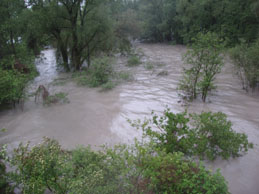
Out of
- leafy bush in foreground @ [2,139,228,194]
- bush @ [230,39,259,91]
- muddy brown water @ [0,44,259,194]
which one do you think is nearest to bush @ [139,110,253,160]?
muddy brown water @ [0,44,259,194]

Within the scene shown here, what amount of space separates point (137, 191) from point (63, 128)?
4.26 meters

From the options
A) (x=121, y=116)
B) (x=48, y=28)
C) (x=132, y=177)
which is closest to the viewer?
(x=132, y=177)

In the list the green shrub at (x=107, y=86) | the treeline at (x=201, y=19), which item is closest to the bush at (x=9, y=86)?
the green shrub at (x=107, y=86)

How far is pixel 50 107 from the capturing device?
8.45m

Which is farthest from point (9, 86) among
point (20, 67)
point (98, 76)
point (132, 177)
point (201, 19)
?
point (201, 19)

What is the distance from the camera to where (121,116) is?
749cm

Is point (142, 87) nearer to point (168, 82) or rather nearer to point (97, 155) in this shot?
point (168, 82)

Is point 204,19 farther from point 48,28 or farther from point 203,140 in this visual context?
point 203,140

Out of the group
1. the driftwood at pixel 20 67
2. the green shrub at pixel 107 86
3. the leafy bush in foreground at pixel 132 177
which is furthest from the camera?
the driftwood at pixel 20 67

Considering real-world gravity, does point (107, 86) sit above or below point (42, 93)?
above

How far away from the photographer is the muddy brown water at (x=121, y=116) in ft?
15.5

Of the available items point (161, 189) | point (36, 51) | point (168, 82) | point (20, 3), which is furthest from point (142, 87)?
point (36, 51)

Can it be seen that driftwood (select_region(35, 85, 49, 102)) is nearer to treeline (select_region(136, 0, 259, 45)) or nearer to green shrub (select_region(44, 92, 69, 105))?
green shrub (select_region(44, 92, 69, 105))

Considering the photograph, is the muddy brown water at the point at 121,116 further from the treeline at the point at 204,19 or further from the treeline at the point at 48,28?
the treeline at the point at 204,19
